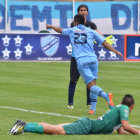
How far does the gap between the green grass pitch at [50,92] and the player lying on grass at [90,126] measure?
11 centimetres

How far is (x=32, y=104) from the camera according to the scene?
1304cm

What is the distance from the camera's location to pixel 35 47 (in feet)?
92.2

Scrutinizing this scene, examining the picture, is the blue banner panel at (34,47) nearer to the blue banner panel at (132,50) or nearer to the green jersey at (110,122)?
the blue banner panel at (132,50)

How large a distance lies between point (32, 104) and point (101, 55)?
1623cm

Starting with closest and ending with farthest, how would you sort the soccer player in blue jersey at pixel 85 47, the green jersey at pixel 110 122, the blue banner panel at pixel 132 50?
the green jersey at pixel 110 122
the soccer player in blue jersey at pixel 85 47
the blue banner panel at pixel 132 50

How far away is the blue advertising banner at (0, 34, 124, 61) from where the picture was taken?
27.8m

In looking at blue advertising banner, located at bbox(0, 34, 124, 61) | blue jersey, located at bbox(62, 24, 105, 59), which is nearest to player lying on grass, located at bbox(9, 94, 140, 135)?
blue jersey, located at bbox(62, 24, 105, 59)

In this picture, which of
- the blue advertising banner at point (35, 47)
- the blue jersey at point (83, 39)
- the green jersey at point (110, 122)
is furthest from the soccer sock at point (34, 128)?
the blue advertising banner at point (35, 47)

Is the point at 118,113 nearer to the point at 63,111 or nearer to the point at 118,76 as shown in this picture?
the point at 63,111

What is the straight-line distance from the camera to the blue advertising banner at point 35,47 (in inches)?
1093

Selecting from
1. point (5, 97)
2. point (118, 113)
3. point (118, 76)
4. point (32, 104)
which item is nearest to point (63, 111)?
point (32, 104)

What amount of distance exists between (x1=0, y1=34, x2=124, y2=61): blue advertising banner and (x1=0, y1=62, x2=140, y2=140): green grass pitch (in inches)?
91.6

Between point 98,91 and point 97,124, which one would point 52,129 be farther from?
point 98,91

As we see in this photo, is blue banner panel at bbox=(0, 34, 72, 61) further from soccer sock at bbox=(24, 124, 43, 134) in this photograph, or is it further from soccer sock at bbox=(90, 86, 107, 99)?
soccer sock at bbox=(24, 124, 43, 134)
